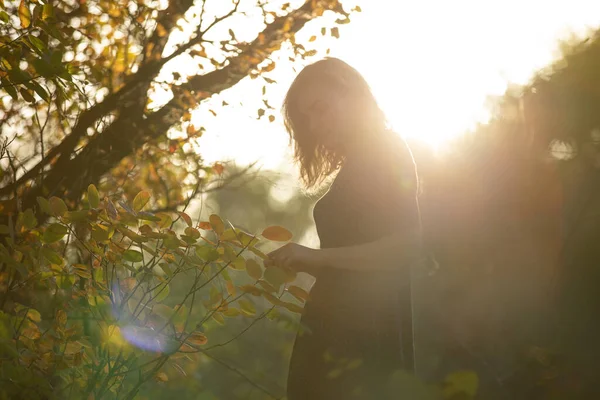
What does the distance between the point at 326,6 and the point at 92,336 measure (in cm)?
344

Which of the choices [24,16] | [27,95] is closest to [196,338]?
[27,95]

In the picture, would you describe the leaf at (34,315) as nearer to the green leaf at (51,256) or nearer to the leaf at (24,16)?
the green leaf at (51,256)

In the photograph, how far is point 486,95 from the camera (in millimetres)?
10047

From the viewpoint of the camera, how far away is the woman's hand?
1963mm

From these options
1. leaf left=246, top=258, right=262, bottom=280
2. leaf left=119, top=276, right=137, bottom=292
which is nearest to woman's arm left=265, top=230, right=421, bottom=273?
leaf left=246, top=258, right=262, bottom=280

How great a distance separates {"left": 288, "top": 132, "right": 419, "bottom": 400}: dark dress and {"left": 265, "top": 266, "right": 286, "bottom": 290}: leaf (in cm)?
34

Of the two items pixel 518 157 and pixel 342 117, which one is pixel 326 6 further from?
pixel 518 157

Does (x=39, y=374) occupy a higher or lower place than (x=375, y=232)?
lower

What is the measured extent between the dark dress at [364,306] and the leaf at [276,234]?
364 mm

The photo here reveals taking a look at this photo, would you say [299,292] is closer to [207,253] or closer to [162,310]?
[207,253]

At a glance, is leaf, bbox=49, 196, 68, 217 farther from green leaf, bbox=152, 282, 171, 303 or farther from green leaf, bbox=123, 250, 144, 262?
→ green leaf, bbox=152, 282, 171, 303

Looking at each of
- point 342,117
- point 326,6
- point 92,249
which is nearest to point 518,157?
point 326,6

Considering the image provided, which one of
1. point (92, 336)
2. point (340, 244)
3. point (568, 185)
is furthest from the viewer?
point (568, 185)

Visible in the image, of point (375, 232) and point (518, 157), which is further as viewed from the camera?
point (518, 157)
